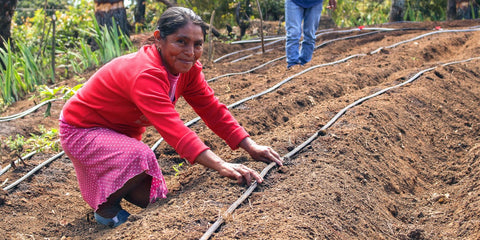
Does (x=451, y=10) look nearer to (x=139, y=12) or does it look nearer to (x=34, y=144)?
(x=139, y=12)

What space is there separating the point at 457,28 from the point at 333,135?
571 centimetres

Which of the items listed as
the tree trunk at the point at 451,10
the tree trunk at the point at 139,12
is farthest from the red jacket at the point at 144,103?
the tree trunk at the point at 451,10

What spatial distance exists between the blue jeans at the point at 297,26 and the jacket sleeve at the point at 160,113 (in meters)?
3.54

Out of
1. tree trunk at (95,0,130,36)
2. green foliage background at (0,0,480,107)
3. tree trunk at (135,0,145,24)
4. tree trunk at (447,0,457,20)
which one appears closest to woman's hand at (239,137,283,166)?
green foliage background at (0,0,480,107)

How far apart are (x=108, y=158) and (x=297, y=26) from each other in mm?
3603

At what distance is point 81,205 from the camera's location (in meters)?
3.43

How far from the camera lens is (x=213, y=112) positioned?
2.98 m

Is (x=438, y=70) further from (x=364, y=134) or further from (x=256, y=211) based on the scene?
(x=256, y=211)

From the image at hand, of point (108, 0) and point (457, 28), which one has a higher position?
point (108, 0)

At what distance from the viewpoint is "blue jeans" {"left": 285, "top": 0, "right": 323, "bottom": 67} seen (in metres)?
5.79

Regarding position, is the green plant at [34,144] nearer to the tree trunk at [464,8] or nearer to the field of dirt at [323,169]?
the field of dirt at [323,169]

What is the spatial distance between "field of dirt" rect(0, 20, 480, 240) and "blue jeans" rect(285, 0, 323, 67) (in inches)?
7.4

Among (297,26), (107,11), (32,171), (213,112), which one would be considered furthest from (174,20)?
(107,11)

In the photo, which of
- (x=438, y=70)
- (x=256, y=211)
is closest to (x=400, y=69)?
(x=438, y=70)
